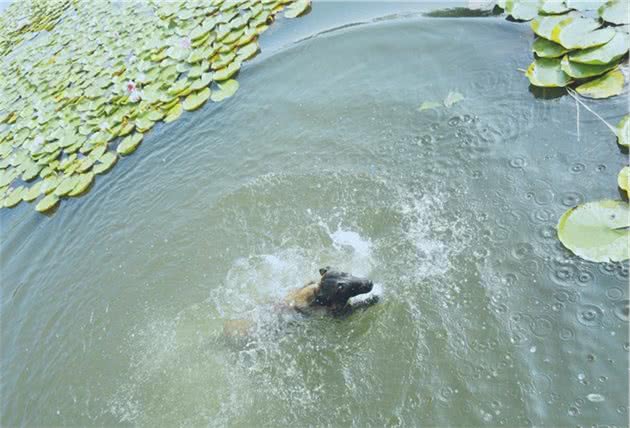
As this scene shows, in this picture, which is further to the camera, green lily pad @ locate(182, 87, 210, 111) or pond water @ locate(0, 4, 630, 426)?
green lily pad @ locate(182, 87, 210, 111)

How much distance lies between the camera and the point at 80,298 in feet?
19.4

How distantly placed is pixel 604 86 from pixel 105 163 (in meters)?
7.49

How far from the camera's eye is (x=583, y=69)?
5879 mm

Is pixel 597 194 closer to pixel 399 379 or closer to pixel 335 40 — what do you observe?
pixel 399 379

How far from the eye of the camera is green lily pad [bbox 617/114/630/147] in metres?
4.93

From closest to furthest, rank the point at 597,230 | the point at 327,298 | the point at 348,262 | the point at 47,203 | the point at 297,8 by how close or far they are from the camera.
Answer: the point at 597,230, the point at 327,298, the point at 348,262, the point at 47,203, the point at 297,8

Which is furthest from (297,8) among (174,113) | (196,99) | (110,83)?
(110,83)

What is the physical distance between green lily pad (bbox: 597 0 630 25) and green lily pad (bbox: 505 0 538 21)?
1001 millimetres

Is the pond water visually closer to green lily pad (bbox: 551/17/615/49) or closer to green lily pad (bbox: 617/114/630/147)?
green lily pad (bbox: 617/114/630/147)

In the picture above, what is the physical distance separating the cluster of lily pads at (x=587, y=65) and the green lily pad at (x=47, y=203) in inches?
290

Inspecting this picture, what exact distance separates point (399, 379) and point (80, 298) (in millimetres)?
4238

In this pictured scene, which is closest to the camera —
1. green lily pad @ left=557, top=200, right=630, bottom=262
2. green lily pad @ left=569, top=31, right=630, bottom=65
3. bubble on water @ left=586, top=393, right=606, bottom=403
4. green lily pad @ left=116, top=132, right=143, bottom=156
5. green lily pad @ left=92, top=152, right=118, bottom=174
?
bubble on water @ left=586, top=393, right=606, bottom=403

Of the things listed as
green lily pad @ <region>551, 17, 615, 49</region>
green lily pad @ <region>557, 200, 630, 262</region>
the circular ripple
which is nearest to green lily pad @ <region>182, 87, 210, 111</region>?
green lily pad @ <region>551, 17, 615, 49</region>

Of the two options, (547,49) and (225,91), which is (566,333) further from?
(225,91)
